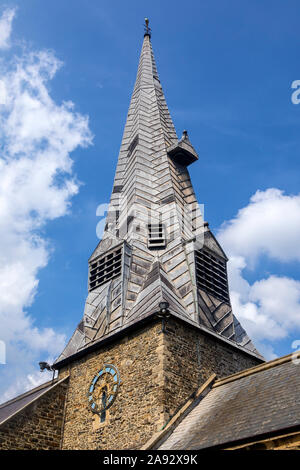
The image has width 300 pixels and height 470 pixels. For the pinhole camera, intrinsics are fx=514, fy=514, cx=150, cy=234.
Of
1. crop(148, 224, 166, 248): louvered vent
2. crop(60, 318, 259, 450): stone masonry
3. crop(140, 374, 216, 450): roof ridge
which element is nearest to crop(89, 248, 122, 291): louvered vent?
crop(148, 224, 166, 248): louvered vent

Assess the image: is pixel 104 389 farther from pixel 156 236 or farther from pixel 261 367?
pixel 156 236

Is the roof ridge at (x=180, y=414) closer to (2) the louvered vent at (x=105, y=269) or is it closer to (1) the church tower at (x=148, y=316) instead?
(1) the church tower at (x=148, y=316)

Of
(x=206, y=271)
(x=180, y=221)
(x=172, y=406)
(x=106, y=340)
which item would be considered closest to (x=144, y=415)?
(x=172, y=406)

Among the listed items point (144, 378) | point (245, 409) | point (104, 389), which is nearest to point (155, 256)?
point (104, 389)

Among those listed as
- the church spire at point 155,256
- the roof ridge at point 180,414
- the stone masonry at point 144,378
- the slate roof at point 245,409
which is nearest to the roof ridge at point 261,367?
the slate roof at point 245,409

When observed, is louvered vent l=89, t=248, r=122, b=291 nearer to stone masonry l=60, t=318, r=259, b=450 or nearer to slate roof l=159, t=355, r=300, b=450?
stone masonry l=60, t=318, r=259, b=450

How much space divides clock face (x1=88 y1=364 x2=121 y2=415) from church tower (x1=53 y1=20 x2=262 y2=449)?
0.10 ft

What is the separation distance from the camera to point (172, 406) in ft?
44.0

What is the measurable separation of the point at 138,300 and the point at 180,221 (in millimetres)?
4466

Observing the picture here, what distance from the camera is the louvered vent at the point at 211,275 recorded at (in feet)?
59.2

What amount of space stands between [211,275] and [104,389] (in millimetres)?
5883

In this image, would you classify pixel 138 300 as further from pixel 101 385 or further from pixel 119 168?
pixel 119 168

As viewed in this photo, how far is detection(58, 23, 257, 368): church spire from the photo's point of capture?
16.8 metres
